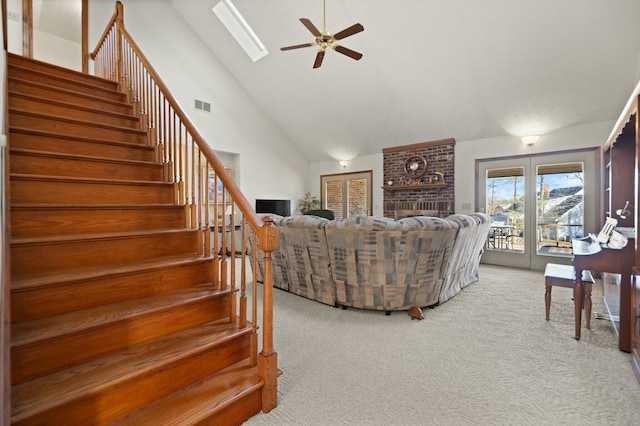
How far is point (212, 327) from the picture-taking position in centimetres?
172

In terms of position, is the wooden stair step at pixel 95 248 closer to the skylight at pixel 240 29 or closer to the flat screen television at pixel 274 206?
the flat screen television at pixel 274 206

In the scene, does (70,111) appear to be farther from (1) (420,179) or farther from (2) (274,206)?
(1) (420,179)

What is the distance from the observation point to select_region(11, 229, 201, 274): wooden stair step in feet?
5.08

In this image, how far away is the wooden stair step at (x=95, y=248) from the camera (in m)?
1.55

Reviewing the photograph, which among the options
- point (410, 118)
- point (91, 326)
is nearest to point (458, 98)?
point (410, 118)

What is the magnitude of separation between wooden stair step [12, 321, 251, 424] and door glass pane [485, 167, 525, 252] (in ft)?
17.2

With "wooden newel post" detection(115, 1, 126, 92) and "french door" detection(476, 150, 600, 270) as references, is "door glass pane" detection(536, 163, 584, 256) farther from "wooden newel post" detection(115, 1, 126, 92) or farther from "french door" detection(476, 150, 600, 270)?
"wooden newel post" detection(115, 1, 126, 92)

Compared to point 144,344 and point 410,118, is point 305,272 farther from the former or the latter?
point 410,118

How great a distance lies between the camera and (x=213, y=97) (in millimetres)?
6312

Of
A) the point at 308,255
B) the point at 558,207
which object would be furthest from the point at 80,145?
the point at 558,207

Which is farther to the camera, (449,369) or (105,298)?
(449,369)

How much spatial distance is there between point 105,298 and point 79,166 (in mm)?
1210

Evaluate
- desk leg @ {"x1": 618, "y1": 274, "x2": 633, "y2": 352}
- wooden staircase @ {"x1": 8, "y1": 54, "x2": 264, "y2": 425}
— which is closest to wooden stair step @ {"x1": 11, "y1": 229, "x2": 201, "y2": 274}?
wooden staircase @ {"x1": 8, "y1": 54, "x2": 264, "y2": 425}

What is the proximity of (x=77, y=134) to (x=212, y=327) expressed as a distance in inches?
83.3
